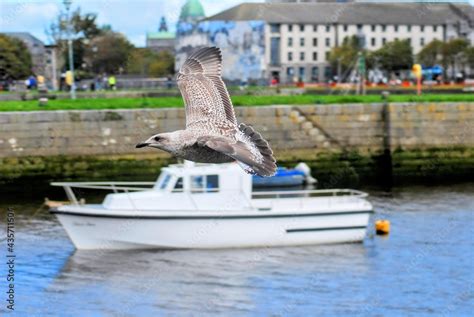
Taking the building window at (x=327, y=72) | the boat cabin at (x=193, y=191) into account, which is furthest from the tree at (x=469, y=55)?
the boat cabin at (x=193, y=191)

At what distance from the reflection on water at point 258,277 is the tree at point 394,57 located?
6541cm

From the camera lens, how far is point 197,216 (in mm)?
28703

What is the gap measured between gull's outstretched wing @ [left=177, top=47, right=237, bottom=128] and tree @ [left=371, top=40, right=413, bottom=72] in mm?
84511

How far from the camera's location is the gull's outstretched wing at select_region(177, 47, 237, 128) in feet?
39.6

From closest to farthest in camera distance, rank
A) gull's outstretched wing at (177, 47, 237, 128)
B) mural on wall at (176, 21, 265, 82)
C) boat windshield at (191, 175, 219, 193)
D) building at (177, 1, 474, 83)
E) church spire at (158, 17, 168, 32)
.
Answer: gull's outstretched wing at (177, 47, 237, 128), boat windshield at (191, 175, 219, 193), mural on wall at (176, 21, 265, 82), building at (177, 1, 474, 83), church spire at (158, 17, 168, 32)

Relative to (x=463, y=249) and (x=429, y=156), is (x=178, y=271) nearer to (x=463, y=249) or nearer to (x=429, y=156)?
(x=463, y=249)

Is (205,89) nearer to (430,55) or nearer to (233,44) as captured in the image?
(233,44)

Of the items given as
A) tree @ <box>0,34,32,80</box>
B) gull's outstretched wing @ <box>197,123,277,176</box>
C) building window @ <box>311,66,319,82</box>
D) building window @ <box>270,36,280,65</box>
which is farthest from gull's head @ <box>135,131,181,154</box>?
building window @ <box>311,66,319,82</box>

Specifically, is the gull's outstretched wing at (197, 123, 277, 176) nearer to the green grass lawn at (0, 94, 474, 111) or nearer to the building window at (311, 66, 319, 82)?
the green grass lawn at (0, 94, 474, 111)

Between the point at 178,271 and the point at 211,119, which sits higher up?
the point at 211,119

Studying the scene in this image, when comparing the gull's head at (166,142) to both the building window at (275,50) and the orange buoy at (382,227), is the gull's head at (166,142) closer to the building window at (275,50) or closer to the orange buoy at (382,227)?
the orange buoy at (382,227)

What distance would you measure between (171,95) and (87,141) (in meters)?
15.8

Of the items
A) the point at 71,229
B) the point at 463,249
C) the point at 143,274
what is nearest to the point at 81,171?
the point at 71,229

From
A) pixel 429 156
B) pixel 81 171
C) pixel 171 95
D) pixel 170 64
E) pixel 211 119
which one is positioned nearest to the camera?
pixel 211 119
